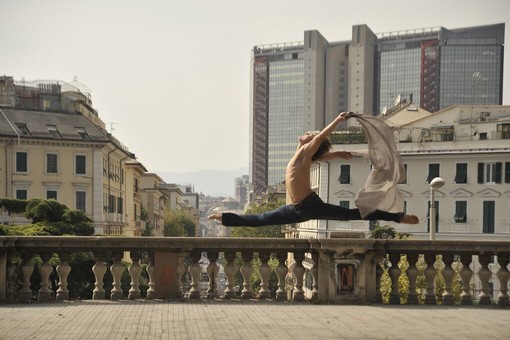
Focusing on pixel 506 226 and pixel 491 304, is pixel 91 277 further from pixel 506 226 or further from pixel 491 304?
pixel 506 226

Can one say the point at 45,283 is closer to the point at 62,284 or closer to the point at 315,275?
the point at 62,284

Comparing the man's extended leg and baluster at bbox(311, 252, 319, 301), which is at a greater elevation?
the man's extended leg

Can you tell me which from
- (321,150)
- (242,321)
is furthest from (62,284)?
(321,150)

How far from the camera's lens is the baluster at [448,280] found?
1527cm

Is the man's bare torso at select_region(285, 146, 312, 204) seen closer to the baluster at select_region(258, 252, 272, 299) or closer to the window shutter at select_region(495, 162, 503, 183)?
the baluster at select_region(258, 252, 272, 299)

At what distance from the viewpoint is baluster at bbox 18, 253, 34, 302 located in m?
14.6

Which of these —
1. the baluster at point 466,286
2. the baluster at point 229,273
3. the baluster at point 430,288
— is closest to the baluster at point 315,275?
the baluster at point 229,273

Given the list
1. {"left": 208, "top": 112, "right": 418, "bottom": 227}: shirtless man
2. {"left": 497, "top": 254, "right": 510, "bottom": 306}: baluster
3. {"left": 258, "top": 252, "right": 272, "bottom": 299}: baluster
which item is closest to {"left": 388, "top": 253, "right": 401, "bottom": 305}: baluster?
{"left": 497, "top": 254, "right": 510, "bottom": 306}: baluster

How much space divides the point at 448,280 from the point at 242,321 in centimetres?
478

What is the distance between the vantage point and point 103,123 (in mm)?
89250

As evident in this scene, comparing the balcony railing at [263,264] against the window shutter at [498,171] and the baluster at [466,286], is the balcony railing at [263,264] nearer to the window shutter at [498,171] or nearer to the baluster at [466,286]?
the baluster at [466,286]

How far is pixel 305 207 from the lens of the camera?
39.2 feet

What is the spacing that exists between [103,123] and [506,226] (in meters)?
44.3

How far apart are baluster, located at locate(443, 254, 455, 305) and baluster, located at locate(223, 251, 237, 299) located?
3947 mm
